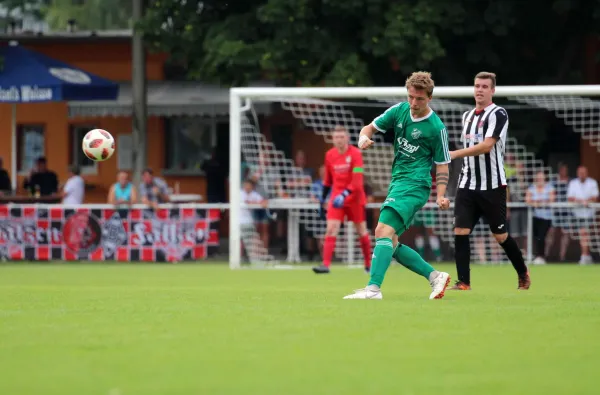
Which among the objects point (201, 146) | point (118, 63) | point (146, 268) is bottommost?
point (146, 268)

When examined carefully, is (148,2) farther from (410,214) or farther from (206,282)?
(410,214)

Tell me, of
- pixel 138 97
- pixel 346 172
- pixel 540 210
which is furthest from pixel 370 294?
pixel 138 97

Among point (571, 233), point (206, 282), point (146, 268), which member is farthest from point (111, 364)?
point (571, 233)

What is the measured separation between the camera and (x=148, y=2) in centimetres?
2733

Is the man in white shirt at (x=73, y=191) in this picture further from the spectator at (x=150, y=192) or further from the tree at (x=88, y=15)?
the tree at (x=88, y=15)

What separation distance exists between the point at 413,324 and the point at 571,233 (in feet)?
51.4

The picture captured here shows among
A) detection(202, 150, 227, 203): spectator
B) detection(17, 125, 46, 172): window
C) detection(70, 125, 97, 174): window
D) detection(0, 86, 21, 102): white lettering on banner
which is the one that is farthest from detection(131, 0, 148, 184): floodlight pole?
detection(17, 125, 46, 172): window

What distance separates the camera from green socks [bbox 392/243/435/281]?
1141 centimetres

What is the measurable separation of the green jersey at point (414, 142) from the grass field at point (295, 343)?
1.12 metres

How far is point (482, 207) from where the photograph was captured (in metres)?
13.3

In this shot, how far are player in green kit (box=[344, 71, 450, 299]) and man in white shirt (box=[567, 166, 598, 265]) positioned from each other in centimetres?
1232

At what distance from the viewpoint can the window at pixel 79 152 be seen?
110 ft

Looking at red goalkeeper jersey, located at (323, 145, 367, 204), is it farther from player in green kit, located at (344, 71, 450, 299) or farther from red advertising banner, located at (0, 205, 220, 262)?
player in green kit, located at (344, 71, 450, 299)

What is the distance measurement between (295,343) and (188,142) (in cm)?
2595
